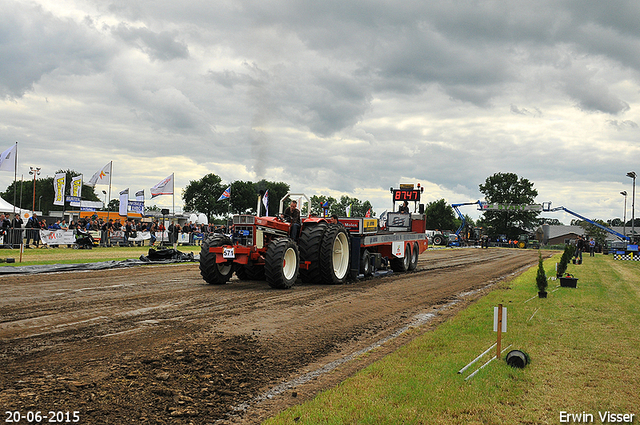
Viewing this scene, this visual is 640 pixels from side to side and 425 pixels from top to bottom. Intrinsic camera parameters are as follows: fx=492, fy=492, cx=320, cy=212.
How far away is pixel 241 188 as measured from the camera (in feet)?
137

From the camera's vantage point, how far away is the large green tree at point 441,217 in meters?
114

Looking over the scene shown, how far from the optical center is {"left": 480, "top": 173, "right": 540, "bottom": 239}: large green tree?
3541 inches

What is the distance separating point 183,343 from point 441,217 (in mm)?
111708

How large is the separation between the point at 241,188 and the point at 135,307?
33200 mm

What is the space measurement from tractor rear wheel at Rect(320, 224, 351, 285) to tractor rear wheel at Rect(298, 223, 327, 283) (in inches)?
4.5

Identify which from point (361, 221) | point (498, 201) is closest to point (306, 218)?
point (361, 221)

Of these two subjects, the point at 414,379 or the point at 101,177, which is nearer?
the point at 414,379

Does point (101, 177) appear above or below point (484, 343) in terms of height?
above

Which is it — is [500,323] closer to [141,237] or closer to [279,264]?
[279,264]

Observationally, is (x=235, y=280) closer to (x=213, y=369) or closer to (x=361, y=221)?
(x=361, y=221)

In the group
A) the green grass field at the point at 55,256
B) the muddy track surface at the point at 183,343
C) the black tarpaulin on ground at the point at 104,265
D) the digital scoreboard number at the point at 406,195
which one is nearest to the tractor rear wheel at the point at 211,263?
the muddy track surface at the point at 183,343

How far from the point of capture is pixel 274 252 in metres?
11.6

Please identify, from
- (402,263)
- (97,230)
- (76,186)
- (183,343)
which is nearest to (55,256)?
(97,230)

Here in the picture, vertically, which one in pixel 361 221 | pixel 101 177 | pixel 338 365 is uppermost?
pixel 101 177
